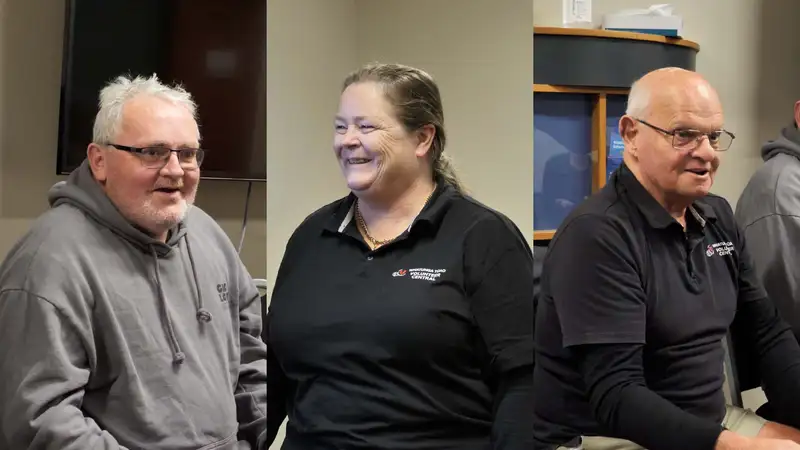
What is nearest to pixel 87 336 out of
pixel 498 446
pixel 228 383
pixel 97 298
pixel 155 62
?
pixel 97 298

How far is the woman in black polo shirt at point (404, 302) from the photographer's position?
79 cm

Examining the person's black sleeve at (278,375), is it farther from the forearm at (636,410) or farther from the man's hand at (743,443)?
the man's hand at (743,443)

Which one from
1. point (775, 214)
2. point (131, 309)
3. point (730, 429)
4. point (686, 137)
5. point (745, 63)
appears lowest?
point (730, 429)

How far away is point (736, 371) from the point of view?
1161 mm

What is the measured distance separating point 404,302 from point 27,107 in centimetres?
48

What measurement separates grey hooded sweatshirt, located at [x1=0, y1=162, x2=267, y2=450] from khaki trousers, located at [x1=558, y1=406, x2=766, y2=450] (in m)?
0.46

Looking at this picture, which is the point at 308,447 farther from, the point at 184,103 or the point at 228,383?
the point at 184,103

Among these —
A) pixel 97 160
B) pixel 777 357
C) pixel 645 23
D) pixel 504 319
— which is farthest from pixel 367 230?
pixel 777 357

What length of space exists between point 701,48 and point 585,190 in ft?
0.89

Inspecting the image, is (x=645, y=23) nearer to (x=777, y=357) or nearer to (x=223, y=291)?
(x=777, y=357)

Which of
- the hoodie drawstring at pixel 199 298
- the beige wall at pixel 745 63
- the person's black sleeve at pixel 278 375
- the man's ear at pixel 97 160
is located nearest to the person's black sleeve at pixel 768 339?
the beige wall at pixel 745 63

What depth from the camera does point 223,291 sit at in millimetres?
880

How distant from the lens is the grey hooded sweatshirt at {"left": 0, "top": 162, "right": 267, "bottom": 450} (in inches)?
28.9

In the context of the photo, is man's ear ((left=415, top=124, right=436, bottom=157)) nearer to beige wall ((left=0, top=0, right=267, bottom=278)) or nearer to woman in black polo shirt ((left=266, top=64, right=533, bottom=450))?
woman in black polo shirt ((left=266, top=64, right=533, bottom=450))
